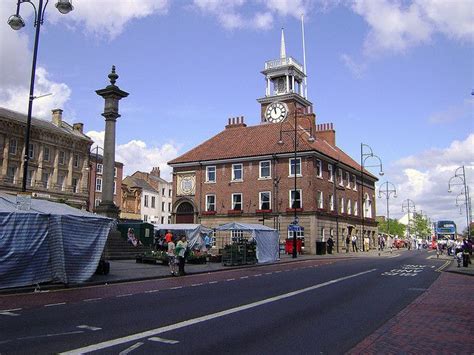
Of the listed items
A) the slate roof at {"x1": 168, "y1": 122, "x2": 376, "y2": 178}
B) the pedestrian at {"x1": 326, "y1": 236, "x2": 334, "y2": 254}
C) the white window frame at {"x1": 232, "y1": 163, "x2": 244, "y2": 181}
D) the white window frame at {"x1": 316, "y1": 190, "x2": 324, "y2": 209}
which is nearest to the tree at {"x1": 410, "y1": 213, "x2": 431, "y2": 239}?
the slate roof at {"x1": 168, "y1": 122, "x2": 376, "y2": 178}

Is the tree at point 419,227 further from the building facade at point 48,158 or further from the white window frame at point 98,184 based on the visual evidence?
the building facade at point 48,158

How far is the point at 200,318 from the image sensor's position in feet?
33.0

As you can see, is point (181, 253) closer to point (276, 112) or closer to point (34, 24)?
point (34, 24)

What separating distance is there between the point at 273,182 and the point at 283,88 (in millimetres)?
22188

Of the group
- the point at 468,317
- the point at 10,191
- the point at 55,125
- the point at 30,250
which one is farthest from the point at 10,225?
the point at 55,125

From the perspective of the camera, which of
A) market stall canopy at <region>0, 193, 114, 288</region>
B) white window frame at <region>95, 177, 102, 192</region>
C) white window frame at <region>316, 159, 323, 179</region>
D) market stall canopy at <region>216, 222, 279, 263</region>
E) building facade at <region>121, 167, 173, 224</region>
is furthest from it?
building facade at <region>121, 167, 173, 224</region>

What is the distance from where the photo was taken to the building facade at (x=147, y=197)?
3081 inches

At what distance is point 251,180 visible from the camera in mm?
50625

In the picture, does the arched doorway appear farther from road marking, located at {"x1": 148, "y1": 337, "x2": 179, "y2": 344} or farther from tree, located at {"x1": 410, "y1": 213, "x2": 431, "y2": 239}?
tree, located at {"x1": 410, "y1": 213, "x2": 431, "y2": 239}

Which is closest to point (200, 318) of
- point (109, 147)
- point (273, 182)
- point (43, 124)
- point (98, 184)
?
point (109, 147)

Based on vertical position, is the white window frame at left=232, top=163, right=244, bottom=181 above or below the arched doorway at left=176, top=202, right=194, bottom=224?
above

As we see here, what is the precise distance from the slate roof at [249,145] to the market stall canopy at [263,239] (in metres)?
16.0

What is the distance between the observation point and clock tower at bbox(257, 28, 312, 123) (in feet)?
204

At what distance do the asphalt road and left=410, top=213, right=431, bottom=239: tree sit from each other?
105 metres
